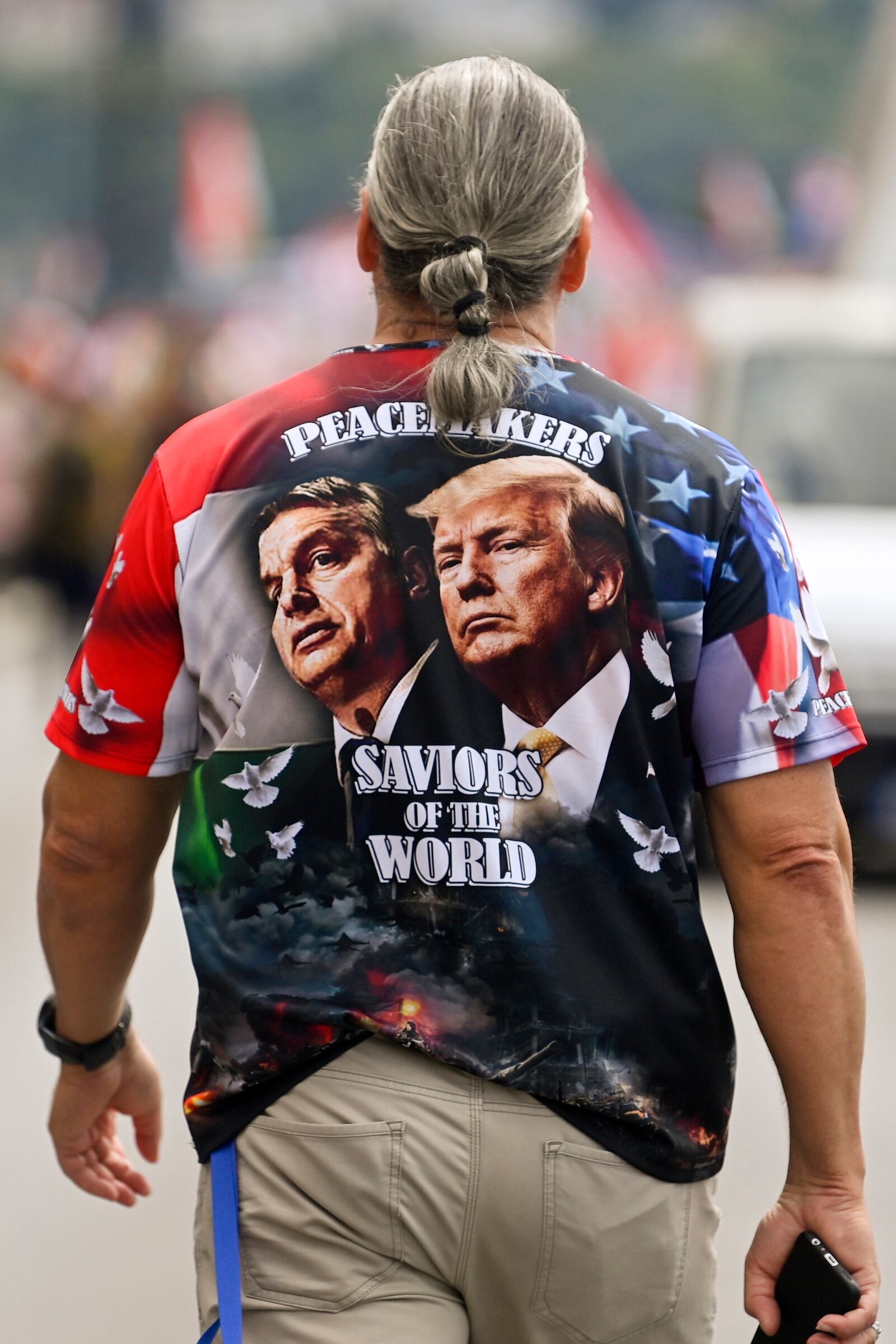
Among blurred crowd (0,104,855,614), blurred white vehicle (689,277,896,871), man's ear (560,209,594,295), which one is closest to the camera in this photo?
man's ear (560,209,594,295)

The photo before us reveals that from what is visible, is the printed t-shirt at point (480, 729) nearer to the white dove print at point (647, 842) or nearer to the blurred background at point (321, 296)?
the white dove print at point (647, 842)

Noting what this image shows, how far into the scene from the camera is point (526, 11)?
42.6 metres

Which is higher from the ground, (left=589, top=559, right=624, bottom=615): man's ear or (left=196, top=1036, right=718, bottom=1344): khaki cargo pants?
(left=589, top=559, right=624, bottom=615): man's ear

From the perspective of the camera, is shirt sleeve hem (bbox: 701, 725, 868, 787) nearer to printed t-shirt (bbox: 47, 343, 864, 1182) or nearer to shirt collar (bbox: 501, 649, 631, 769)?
printed t-shirt (bbox: 47, 343, 864, 1182)

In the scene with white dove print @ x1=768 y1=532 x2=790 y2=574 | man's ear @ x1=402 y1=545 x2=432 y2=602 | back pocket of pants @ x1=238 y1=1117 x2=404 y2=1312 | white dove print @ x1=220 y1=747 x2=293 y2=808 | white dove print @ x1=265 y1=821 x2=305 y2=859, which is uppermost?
white dove print @ x1=768 y1=532 x2=790 y2=574

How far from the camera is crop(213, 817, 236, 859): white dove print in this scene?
198 cm

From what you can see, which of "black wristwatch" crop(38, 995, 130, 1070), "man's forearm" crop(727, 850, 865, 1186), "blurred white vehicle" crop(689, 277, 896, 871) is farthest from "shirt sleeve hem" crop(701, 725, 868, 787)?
"blurred white vehicle" crop(689, 277, 896, 871)

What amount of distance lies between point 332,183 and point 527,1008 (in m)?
40.4

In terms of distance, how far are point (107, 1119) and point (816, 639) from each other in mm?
1307

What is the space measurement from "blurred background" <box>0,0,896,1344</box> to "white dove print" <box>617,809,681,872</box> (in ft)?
2.22

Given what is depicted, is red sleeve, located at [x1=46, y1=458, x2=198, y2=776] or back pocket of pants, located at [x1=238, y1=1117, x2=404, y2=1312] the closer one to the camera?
back pocket of pants, located at [x1=238, y1=1117, x2=404, y2=1312]

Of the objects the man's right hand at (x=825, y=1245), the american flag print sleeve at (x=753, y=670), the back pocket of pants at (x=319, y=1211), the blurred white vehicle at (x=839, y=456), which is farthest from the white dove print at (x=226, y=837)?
the blurred white vehicle at (x=839, y=456)

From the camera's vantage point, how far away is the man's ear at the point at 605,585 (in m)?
1.94

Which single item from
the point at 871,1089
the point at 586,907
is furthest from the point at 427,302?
the point at 871,1089
